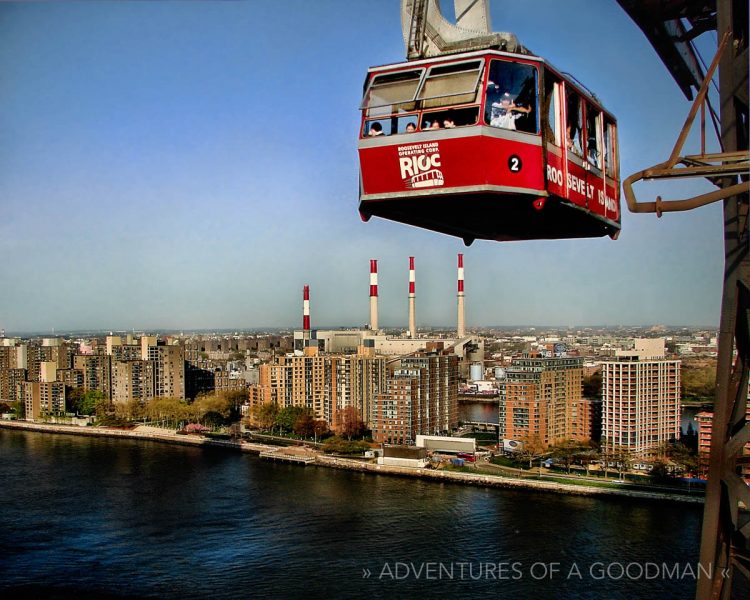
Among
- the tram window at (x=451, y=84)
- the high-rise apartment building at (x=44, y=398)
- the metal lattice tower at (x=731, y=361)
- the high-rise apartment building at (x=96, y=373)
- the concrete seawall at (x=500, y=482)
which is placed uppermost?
the tram window at (x=451, y=84)

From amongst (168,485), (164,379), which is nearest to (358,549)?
(168,485)

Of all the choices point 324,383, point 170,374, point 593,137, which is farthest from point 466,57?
point 170,374

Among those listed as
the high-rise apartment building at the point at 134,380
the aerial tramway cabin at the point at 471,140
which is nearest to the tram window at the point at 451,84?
the aerial tramway cabin at the point at 471,140

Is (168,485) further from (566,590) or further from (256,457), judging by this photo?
(566,590)

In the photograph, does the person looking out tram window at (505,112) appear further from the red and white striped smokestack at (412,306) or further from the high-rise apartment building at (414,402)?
the red and white striped smokestack at (412,306)

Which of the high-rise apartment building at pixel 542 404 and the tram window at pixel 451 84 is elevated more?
the tram window at pixel 451 84
